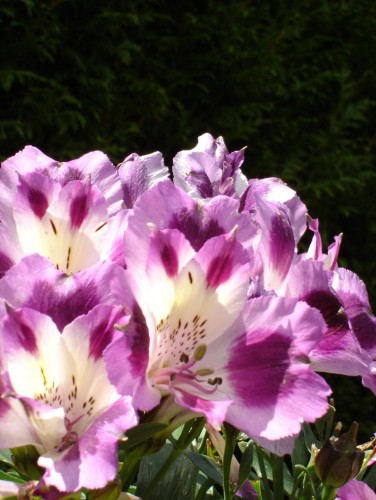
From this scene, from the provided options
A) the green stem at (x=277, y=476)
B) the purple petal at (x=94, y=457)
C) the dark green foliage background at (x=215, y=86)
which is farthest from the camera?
the dark green foliage background at (x=215, y=86)

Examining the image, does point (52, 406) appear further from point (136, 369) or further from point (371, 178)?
point (371, 178)

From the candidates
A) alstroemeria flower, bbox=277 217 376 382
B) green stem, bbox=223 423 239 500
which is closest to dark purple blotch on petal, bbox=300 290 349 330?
alstroemeria flower, bbox=277 217 376 382

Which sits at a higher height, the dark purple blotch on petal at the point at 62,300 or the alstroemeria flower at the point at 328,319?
the dark purple blotch on petal at the point at 62,300

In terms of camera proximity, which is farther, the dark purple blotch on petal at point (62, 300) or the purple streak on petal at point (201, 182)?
the purple streak on petal at point (201, 182)

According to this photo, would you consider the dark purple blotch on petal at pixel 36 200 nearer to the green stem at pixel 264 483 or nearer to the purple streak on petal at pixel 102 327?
the purple streak on petal at pixel 102 327

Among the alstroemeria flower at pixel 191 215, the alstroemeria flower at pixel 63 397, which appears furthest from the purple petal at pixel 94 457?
the alstroemeria flower at pixel 191 215

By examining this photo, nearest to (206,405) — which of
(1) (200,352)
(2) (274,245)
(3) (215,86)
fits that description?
(1) (200,352)

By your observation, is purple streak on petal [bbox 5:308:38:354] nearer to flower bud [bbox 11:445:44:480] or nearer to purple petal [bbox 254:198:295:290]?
flower bud [bbox 11:445:44:480]
